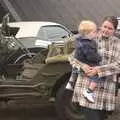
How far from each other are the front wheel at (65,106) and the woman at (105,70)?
74.5 inches

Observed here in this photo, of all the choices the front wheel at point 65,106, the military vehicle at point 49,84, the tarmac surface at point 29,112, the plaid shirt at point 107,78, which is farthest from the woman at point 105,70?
the tarmac surface at point 29,112

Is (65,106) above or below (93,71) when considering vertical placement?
below

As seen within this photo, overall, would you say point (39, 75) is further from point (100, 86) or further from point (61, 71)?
point (100, 86)

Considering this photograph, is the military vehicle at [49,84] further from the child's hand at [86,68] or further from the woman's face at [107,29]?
the woman's face at [107,29]

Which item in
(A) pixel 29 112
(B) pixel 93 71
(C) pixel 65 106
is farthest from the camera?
(A) pixel 29 112

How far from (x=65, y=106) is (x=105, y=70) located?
2.14m

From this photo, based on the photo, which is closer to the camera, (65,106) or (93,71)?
(93,71)

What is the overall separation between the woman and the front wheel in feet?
6.21

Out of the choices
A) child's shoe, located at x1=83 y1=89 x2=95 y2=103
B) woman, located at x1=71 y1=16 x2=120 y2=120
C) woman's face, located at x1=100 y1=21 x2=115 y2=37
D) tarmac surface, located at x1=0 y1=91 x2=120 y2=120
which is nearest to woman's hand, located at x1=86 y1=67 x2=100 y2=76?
woman, located at x1=71 y1=16 x2=120 y2=120

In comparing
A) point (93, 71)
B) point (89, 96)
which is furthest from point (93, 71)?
point (89, 96)

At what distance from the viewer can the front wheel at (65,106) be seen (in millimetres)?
7625

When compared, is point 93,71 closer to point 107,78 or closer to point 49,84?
point 107,78

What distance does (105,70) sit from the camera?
5621mm

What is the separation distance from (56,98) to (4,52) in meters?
1.58
